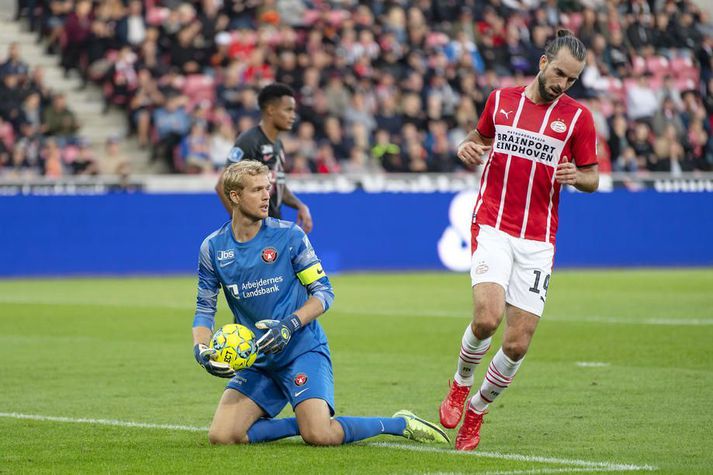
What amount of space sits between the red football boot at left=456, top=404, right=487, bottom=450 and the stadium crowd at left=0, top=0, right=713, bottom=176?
55.1ft

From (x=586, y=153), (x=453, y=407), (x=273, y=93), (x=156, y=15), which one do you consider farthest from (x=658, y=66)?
(x=453, y=407)

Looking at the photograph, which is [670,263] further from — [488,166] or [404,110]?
[488,166]

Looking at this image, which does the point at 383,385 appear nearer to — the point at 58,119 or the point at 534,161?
the point at 534,161

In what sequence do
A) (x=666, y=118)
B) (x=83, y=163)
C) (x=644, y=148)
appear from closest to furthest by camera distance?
1. (x=83, y=163)
2. (x=644, y=148)
3. (x=666, y=118)

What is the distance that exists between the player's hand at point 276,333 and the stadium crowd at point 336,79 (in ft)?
54.6

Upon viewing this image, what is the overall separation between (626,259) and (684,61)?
332 inches

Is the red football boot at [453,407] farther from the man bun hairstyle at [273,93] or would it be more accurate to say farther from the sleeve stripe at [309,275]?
the man bun hairstyle at [273,93]

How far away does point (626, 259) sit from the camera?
1059 inches

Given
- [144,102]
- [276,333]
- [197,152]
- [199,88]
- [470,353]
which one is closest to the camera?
[276,333]

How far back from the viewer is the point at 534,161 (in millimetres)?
8141

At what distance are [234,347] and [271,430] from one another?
2.66ft

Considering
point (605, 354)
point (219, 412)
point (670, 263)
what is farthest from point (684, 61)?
point (219, 412)

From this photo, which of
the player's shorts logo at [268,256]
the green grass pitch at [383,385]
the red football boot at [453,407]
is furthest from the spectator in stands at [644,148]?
the player's shorts logo at [268,256]

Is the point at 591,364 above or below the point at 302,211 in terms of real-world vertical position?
below
